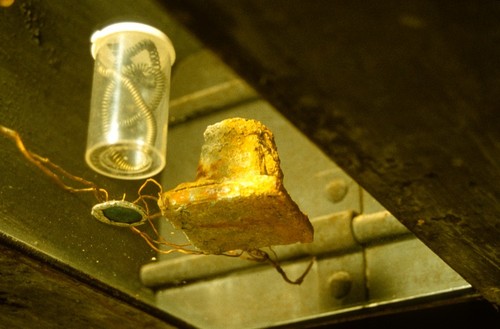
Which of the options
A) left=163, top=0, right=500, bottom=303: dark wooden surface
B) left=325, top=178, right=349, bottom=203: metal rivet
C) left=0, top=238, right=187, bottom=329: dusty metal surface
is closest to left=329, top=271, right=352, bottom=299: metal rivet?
left=325, top=178, right=349, bottom=203: metal rivet

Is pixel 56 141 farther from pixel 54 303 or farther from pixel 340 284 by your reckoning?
pixel 340 284

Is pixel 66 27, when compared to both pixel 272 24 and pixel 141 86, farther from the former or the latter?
pixel 272 24

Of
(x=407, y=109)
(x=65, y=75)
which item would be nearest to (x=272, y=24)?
(x=407, y=109)

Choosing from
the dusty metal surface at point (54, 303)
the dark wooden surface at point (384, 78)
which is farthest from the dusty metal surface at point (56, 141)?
the dark wooden surface at point (384, 78)

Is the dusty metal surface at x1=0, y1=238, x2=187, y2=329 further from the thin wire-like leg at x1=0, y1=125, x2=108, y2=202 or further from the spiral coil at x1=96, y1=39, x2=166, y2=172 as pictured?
the spiral coil at x1=96, y1=39, x2=166, y2=172

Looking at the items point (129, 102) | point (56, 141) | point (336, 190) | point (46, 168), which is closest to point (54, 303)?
point (46, 168)

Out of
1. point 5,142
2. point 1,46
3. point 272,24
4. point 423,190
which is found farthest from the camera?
point 1,46
